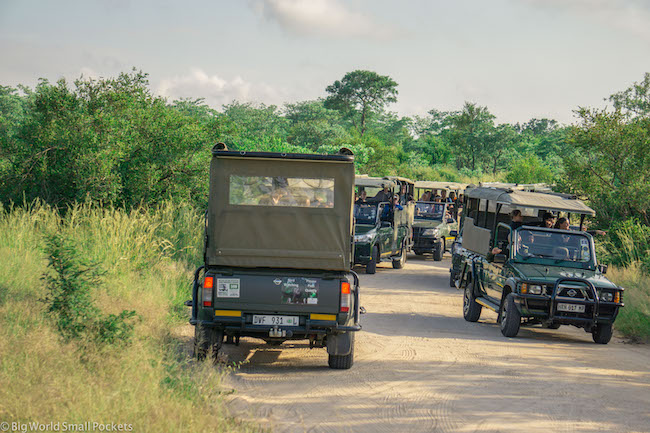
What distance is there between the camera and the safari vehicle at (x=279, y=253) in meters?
8.78

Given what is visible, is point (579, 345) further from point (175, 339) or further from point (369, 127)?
point (369, 127)

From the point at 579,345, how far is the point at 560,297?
877 mm

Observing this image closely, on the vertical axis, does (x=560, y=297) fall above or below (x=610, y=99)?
below

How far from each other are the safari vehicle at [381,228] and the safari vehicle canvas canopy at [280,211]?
10.9m

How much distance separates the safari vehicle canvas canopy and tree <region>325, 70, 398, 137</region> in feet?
214

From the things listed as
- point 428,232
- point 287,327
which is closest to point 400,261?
point 428,232

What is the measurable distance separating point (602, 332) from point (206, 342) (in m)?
6.45

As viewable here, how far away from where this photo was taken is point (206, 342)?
29.3 feet

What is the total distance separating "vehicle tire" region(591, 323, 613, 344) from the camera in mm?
11820

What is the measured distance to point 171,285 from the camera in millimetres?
12461

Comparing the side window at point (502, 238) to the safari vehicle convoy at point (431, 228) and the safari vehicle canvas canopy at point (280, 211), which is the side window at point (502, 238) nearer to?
the safari vehicle canvas canopy at point (280, 211)

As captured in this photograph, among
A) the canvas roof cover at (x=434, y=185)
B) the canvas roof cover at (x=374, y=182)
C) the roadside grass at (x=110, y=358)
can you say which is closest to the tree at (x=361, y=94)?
the canvas roof cover at (x=434, y=185)

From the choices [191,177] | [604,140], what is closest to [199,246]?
[191,177]

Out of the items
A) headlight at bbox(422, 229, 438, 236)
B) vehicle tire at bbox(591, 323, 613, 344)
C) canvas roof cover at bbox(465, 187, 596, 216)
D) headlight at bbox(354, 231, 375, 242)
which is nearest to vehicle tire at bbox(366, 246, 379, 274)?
headlight at bbox(354, 231, 375, 242)
